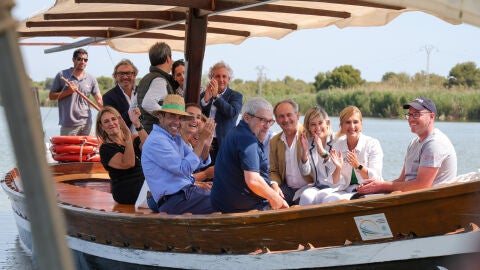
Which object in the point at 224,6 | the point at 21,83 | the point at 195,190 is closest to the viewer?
the point at 21,83

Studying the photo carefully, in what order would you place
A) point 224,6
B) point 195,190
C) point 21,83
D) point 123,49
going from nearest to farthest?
point 21,83 < point 195,190 < point 224,6 < point 123,49

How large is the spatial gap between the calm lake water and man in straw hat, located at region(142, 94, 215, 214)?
87 centimetres

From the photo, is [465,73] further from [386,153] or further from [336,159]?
[336,159]

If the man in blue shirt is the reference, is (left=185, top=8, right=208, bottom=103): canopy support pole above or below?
above

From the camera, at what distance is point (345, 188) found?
211 inches

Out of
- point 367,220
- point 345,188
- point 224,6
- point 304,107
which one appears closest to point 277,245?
point 367,220

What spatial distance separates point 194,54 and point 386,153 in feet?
62.8

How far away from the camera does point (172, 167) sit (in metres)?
5.08

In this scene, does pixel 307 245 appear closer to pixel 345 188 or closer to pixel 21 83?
pixel 345 188

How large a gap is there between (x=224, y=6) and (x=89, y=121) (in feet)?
15.3

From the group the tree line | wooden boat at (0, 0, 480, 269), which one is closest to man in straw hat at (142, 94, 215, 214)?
wooden boat at (0, 0, 480, 269)

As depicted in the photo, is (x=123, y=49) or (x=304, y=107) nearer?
(x=123, y=49)

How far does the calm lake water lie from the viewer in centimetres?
878

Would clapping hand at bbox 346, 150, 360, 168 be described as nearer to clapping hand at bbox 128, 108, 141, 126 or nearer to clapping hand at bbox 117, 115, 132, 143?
clapping hand at bbox 117, 115, 132, 143
